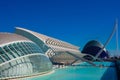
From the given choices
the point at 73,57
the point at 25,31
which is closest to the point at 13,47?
the point at 73,57

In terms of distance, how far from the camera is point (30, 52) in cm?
3609

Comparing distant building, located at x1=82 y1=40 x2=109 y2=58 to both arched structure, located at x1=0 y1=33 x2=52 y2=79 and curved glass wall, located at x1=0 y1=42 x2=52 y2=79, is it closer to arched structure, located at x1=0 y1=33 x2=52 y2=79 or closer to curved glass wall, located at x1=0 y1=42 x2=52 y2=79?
curved glass wall, located at x1=0 y1=42 x2=52 y2=79

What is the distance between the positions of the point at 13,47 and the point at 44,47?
4320 cm

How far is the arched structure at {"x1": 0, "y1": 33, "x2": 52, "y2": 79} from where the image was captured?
104 ft

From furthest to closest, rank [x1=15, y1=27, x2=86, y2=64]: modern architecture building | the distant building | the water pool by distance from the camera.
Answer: the distant building
[x1=15, y1=27, x2=86, y2=64]: modern architecture building
the water pool

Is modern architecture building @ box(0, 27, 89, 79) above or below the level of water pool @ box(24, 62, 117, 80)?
above

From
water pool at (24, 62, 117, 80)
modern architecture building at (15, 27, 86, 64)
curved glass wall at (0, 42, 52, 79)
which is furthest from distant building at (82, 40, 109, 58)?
curved glass wall at (0, 42, 52, 79)

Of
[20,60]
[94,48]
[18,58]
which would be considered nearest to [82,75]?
[20,60]

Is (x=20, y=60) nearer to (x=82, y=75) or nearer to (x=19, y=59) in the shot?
(x=19, y=59)

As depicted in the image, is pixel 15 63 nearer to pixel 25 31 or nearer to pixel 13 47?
pixel 13 47

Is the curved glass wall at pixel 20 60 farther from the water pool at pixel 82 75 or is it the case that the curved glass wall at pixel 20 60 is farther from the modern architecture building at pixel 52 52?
the modern architecture building at pixel 52 52

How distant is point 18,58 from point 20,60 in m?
0.70

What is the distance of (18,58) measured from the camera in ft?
109

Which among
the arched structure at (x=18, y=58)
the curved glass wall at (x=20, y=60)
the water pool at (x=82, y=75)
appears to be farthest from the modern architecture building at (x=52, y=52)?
the arched structure at (x=18, y=58)
